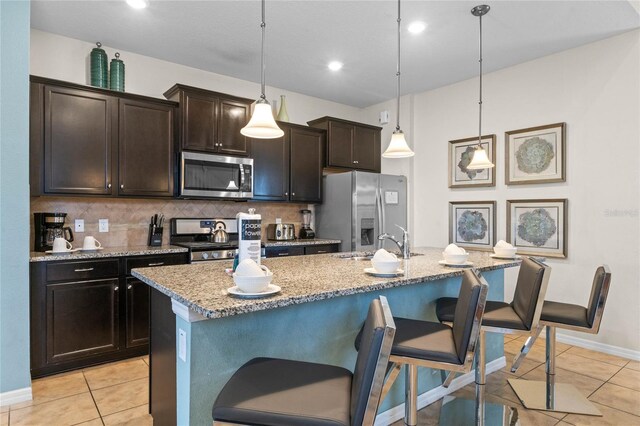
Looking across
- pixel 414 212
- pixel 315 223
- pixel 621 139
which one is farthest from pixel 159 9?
pixel 621 139

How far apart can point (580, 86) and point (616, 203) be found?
114 cm

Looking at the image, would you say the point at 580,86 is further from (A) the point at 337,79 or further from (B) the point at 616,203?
(A) the point at 337,79

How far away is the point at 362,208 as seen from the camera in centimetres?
443

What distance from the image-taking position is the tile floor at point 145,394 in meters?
2.24

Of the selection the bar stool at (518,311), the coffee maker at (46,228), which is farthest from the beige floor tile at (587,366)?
the coffee maker at (46,228)

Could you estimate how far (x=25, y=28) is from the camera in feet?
7.99

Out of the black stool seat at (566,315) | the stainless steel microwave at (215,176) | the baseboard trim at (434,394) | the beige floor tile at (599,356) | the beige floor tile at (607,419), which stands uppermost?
the stainless steel microwave at (215,176)

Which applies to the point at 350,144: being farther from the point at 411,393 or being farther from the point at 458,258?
the point at 411,393

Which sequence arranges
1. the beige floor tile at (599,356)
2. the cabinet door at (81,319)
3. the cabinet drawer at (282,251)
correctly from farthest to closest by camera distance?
1. the cabinet drawer at (282,251)
2. the beige floor tile at (599,356)
3. the cabinet door at (81,319)

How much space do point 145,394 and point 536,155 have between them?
403 centimetres

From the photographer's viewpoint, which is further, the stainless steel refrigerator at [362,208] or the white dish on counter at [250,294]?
the stainless steel refrigerator at [362,208]

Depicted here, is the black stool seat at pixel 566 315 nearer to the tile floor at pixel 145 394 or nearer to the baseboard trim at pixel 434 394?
the tile floor at pixel 145 394

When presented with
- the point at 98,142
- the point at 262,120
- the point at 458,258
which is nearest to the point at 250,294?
the point at 262,120

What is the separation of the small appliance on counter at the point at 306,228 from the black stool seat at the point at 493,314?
246 centimetres
